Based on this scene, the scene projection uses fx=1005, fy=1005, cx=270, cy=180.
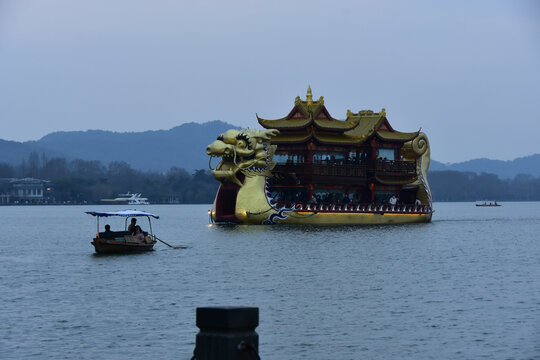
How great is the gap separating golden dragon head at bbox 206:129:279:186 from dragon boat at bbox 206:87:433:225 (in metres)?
0.07

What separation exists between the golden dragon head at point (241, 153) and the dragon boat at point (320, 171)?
0.23 feet

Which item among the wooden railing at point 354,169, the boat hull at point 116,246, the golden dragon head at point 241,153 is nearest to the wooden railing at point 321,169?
the wooden railing at point 354,169

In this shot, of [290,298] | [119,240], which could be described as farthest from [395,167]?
[290,298]

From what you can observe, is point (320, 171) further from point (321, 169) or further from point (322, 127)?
point (322, 127)

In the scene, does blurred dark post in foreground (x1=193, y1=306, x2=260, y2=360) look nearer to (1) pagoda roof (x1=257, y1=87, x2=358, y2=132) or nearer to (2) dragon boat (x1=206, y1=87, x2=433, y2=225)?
(2) dragon boat (x1=206, y1=87, x2=433, y2=225)

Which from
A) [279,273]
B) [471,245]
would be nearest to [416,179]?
[471,245]

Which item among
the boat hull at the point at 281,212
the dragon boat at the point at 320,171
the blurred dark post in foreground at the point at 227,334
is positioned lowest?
the blurred dark post in foreground at the point at 227,334

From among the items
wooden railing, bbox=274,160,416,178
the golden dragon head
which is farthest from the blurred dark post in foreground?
wooden railing, bbox=274,160,416,178

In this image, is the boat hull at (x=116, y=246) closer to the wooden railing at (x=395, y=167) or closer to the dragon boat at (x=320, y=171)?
the dragon boat at (x=320, y=171)

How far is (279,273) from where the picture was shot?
43.4 metres

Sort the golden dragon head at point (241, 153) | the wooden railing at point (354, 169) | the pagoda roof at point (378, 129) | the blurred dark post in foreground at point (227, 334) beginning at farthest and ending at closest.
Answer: the pagoda roof at point (378, 129), the wooden railing at point (354, 169), the golden dragon head at point (241, 153), the blurred dark post in foreground at point (227, 334)

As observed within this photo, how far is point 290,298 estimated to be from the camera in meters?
34.9

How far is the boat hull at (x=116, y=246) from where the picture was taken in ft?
164

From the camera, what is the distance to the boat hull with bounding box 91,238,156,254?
164ft
